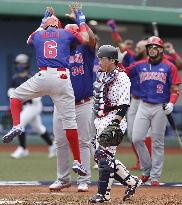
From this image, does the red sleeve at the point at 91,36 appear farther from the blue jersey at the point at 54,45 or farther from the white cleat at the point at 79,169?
the white cleat at the point at 79,169

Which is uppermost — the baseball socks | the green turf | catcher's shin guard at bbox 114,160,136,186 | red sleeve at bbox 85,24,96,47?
red sleeve at bbox 85,24,96,47

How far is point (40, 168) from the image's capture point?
1270cm

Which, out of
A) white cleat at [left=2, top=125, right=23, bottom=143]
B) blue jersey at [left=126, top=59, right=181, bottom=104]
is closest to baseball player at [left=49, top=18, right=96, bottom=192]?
white cleat at [left=2, top=125, right=23, bottom=143]

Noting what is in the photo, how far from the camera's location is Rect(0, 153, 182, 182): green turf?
37.0 feet

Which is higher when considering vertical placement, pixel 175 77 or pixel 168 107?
pixel 175 77

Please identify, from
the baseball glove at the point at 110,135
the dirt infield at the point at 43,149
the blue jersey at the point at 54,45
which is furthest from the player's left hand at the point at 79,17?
the dirt infield at the point at 43,149

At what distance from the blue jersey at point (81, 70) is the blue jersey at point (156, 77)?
1149 mm

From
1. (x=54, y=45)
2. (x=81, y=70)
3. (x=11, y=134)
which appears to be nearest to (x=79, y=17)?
(x=54, y=45)

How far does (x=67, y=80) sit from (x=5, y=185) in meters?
1.79

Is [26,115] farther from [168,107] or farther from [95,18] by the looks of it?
[168,107]

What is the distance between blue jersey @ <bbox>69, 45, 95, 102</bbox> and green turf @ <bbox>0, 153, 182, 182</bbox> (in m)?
1.84

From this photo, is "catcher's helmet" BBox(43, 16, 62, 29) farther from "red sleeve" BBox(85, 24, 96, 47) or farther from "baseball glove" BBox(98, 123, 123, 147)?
"baseball glove" BBox(98, 123, 123, 147)

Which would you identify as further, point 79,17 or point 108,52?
point 79,17

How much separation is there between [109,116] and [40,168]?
174 inches
